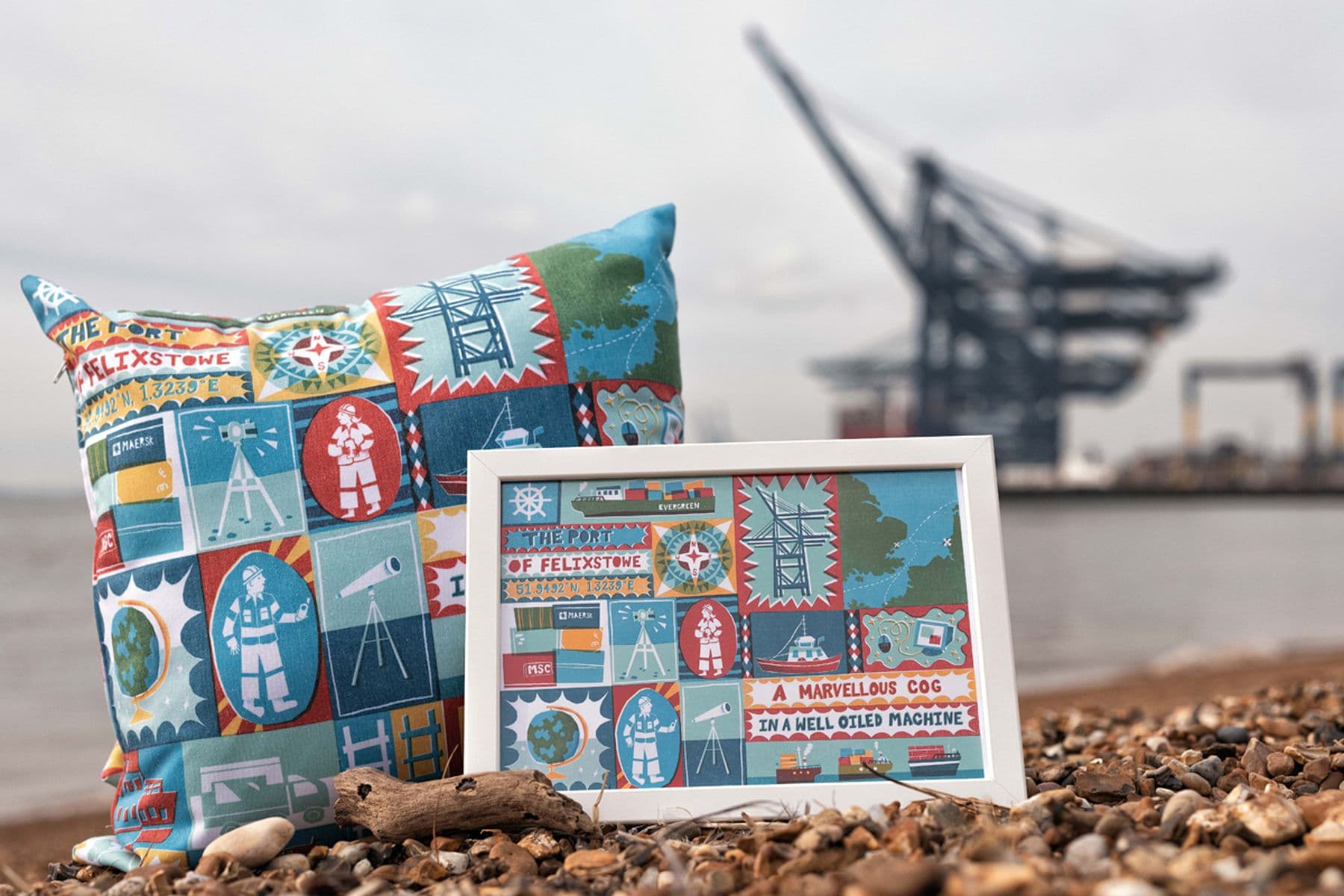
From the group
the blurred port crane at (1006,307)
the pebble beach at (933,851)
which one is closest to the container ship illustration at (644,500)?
the pebble beach at (933,851)

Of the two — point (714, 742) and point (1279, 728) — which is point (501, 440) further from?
point (1279, 728)

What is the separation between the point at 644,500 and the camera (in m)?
1.08

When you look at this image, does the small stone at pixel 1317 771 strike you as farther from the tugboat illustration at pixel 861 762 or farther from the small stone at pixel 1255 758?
the tugboat illustration at pixel 861 762

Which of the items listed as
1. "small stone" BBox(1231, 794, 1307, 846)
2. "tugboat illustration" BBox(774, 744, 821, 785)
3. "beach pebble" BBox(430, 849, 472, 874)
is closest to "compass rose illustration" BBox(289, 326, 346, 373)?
"beach pebble" BBox(430, 849, 472, 874)

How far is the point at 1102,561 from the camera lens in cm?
1162

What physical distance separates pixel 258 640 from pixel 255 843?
→ 0.20 metres

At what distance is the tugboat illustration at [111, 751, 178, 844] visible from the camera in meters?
1.08

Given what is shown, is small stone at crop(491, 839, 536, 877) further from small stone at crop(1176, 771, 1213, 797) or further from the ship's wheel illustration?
small stone at crop(1176, 771, 1213, 797)

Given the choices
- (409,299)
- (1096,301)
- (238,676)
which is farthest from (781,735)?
(1096,301)

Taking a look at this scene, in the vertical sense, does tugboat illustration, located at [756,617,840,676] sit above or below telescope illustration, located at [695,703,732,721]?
above

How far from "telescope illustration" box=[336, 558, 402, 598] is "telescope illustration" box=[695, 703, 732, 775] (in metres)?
0.37

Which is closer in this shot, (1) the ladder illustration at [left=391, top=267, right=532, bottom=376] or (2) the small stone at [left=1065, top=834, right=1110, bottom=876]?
(2) the small stone at [left=1065, top=834, right=1110, bottom=876]

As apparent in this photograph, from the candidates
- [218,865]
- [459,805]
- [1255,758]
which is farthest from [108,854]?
[1255,758]

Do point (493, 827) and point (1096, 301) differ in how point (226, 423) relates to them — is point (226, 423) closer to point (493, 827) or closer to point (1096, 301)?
point (493, 827)
